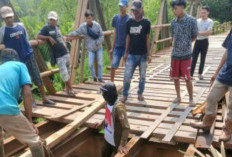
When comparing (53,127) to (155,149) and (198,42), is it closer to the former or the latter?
(155,149)

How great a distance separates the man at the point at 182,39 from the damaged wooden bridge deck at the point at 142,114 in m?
0.57

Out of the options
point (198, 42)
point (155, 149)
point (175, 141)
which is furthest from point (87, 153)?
point (198, 42)

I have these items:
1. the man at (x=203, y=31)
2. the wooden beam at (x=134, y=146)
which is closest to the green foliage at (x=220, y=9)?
the man at (x=203, y=31)

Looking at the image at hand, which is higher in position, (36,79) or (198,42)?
(198,42)

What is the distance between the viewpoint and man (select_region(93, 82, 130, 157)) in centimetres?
329

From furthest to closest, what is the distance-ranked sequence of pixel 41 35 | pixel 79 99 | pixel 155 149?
pixel 79 99
pixel 41 35
pixel 155 149

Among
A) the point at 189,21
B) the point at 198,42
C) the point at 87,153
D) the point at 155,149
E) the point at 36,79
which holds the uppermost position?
the point at 189,21

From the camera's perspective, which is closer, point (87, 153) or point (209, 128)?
point (209, 128)

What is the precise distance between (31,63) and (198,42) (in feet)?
10.8

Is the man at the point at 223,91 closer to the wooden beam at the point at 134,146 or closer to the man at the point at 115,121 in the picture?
the wooden beam at the point at 134,146

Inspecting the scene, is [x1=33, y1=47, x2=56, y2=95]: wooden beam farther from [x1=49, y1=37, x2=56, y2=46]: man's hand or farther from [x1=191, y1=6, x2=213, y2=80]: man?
[x1=191, y1=6, x2=213, y2=80]: man

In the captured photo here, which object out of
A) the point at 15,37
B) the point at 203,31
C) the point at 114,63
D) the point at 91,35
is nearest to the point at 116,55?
the point at 114,63

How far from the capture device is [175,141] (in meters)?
3.71

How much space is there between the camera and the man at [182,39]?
4.27 m
